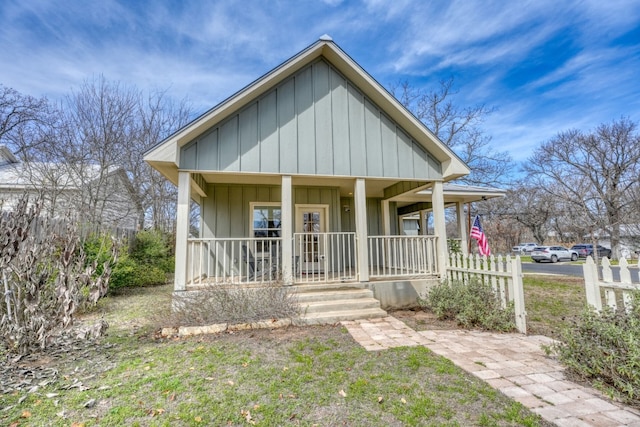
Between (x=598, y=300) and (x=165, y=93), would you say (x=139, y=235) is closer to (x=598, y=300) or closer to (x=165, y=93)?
(x=165, y=93)

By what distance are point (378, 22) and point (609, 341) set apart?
422 inches

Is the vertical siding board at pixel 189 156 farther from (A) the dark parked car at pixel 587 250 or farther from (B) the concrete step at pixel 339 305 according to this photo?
(A) the dark parked car at pixel 587 250

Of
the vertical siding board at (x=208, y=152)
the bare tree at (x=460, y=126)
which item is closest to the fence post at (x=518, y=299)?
the vertical siding board at (x=208, y=152)

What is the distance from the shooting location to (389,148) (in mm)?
7223

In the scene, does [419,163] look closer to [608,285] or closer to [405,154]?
[405,154]

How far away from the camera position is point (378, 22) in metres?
10.1

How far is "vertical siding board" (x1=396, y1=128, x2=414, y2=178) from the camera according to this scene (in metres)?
7.26

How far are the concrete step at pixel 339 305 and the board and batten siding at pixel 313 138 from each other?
2.84 m

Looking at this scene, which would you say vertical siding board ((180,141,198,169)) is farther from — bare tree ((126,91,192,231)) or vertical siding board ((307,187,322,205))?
bare tree ((126,91,192,231))

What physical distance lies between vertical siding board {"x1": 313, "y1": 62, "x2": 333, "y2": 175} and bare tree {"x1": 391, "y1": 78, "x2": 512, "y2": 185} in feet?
53.6

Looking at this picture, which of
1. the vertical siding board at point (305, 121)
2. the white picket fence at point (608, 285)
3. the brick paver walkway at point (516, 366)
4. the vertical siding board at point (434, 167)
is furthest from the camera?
the vertical siding board at point (434, 167)

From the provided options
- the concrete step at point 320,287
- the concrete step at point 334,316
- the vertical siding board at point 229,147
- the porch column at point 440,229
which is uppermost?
the vertical siding board at point 229,147

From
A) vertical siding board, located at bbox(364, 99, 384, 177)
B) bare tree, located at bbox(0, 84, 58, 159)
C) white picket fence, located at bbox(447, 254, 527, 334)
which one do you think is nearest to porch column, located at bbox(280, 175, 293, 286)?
vertical siding board, located at bbox(364, 99, 384, 177)

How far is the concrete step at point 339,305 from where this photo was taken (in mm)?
5789
